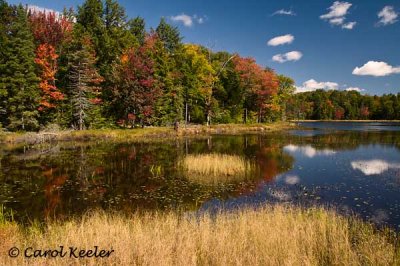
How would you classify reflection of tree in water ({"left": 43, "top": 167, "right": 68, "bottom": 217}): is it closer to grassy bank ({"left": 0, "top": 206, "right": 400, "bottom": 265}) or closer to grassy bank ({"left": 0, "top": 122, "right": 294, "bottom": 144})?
grassy bank ({"left": 0, "top": 206, "right": 400, "bottom": 265})

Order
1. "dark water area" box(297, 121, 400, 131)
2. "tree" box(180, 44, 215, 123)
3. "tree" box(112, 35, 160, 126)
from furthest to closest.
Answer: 1. "dark water area" box(297, 121, 400, 131)
2. "tree" box(180, 44, 215, 123)
3. "tree" box(112, 35, 160, 126)

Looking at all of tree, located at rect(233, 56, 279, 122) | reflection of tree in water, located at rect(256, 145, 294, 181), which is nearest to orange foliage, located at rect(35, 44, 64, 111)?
reflection of tree in water, located at rect(256, 145, 294, 181)

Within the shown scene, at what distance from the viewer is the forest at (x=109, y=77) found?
4434 cm

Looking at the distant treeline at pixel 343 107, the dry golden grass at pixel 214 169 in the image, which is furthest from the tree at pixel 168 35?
the distant treeline at pixel 343 107

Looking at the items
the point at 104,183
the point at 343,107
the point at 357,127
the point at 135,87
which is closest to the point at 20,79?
the point at 135,87

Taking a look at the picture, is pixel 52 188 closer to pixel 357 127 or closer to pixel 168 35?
pixel 168 35

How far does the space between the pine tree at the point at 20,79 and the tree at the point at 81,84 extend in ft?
17.3

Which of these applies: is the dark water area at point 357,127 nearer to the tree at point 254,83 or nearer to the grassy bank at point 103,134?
the tree at point 254,83

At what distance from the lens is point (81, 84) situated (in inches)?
1870

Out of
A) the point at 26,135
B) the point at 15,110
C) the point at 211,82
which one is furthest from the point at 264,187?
the point at 211,82

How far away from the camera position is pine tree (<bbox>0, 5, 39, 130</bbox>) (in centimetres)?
4262

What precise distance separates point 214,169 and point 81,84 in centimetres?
3318

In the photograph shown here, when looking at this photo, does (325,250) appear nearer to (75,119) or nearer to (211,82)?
(75,119)

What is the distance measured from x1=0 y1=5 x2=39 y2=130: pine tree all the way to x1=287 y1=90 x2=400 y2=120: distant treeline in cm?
12753
